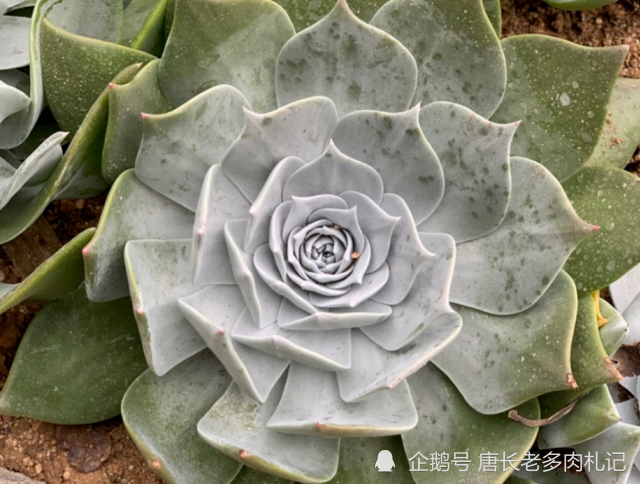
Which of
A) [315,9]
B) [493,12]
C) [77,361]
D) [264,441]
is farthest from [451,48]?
Answer: [77,361]

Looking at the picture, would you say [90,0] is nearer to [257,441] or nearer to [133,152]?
[133,152]

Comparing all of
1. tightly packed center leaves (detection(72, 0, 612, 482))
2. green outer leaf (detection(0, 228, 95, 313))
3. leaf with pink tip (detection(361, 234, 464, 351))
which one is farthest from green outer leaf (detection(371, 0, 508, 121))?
green outer leaf (detection(0, 228, 95, 313))

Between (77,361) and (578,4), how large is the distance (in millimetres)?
1115

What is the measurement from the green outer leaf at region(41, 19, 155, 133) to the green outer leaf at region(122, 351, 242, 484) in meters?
0.45

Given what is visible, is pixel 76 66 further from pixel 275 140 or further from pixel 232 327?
pixel 232 327

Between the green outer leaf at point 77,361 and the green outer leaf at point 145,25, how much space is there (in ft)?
1.40

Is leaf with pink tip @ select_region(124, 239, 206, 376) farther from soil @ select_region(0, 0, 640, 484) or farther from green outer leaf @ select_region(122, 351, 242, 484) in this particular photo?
soil @ select_region(0, 0, 640, 484)

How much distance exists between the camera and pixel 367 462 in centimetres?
114

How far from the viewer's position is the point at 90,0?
45.8 inches

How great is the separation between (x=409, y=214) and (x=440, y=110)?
0.54ft

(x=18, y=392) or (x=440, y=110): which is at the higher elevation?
(x=440, y=110)

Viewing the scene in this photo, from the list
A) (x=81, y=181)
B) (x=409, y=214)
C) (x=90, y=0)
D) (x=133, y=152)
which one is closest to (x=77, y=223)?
(x=81, y=181)

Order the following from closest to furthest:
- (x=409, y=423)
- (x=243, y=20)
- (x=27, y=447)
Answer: (x=409, y=423) < (x=243, y=20) < (x=27, y=447)

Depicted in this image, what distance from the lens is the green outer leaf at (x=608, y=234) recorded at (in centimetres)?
111
